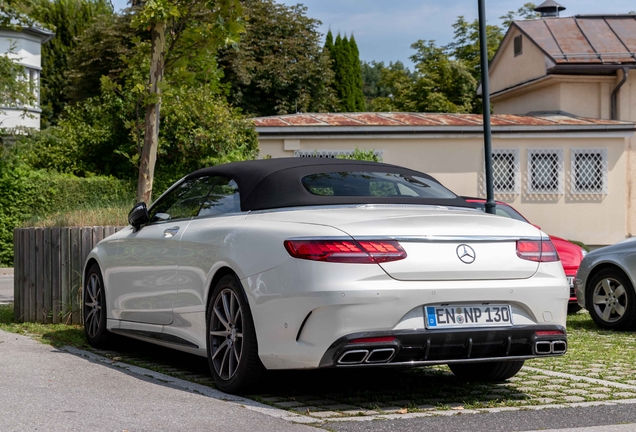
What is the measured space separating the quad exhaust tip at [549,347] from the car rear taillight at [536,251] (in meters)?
0.50

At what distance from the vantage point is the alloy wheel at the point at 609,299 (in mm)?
10375

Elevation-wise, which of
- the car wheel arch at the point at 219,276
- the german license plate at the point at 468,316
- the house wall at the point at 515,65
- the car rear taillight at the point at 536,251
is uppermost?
the house wall at the point at 515,65

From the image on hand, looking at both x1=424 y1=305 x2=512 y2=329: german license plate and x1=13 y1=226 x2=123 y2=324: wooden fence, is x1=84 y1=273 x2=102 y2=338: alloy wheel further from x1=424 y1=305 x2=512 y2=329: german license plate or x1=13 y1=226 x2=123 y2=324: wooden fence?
x1=424 y1=305 x2=512 y2=329: german license plate

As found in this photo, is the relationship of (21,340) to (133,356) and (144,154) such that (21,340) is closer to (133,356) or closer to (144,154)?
(133,356)

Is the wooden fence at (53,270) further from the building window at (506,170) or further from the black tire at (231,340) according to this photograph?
the building window at (506,170)

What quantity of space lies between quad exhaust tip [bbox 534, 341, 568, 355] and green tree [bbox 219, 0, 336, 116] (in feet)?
139

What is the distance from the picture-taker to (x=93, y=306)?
8.41 m

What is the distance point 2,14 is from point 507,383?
1699 centimetres

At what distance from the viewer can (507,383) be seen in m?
6.59

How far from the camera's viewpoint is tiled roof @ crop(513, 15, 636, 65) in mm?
29172

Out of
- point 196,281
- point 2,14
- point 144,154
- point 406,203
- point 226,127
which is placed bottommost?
point 196,281

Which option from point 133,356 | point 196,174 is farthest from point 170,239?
point 133,356

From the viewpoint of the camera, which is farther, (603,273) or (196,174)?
(603,273)

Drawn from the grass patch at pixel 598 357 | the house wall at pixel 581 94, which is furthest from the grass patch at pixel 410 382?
the house wall at pixel 581 94
